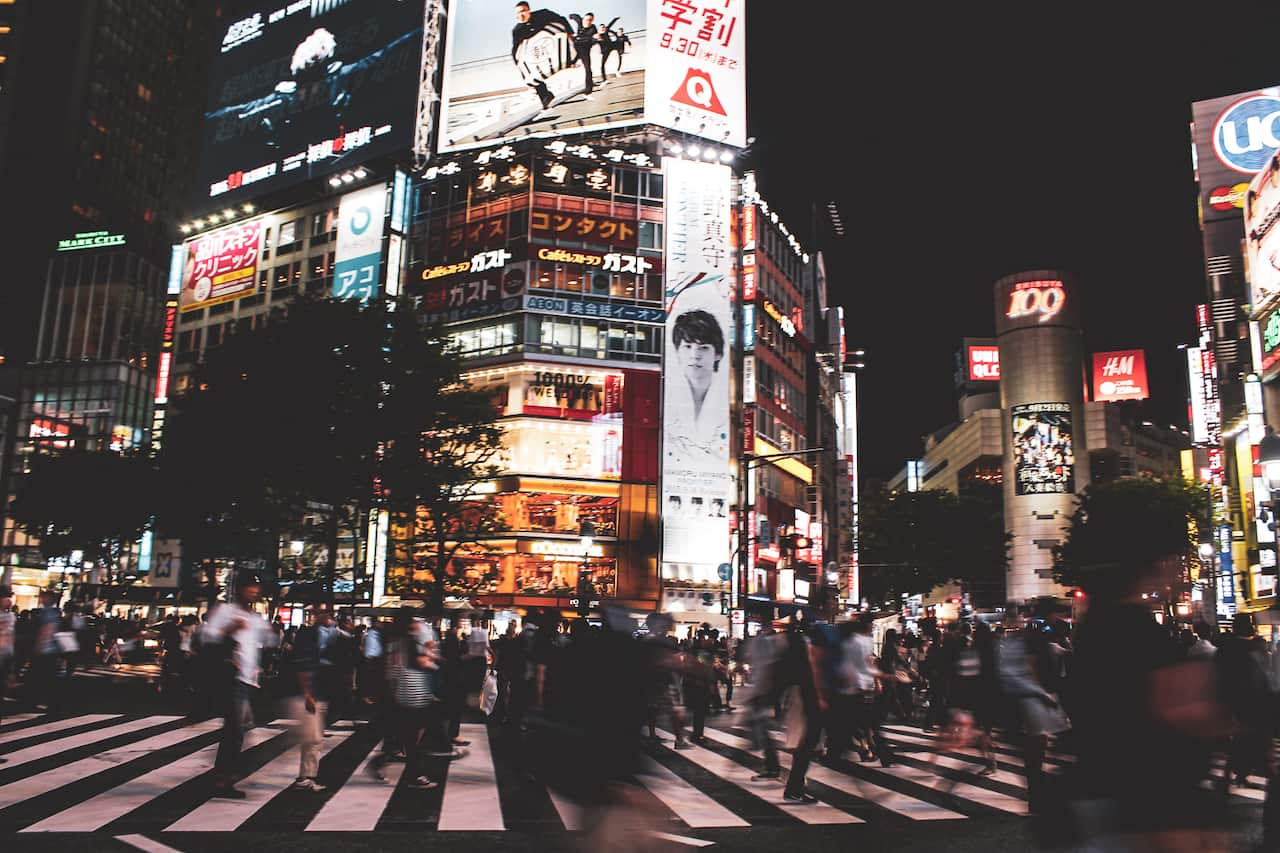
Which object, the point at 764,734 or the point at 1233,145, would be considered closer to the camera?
the point at 764,734

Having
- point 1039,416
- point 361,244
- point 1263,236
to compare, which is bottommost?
point 1263,236

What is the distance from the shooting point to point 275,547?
34250 millimetres

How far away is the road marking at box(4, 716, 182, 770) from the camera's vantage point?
10805 mm

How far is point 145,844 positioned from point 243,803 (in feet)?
5.58

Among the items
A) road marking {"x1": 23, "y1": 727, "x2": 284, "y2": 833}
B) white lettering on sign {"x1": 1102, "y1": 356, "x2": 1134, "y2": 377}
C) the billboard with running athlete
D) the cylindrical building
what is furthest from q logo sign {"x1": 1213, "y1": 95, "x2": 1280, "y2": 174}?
road marking {"x1": 23, "y1": 727, "x2": 284, "y2": 833}

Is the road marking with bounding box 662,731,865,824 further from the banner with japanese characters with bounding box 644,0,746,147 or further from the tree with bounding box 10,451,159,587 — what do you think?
the banner with japanese characters with bounding box 644,0,746,147

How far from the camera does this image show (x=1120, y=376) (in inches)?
4092

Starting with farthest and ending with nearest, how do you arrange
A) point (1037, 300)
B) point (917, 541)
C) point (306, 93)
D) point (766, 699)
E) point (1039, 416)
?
point (1037, 300), point (1039, 416), point (917, 541), point (306, 93), point (766, 699)

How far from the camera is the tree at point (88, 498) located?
46.1 meters

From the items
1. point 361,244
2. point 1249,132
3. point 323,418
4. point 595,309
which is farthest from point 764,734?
point 1249,132

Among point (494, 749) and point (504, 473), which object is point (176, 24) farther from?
point (494, 749)

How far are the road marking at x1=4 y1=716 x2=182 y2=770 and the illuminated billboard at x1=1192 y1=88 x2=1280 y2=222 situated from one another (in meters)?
62.3

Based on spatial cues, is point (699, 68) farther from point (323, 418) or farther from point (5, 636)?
point (5, 636)

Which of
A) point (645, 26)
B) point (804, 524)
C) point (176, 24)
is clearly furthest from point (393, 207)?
point (176, 24)
